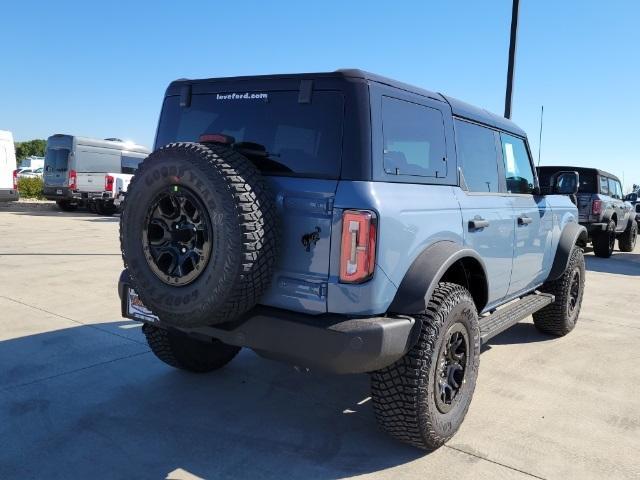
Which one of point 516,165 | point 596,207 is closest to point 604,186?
point 596,207

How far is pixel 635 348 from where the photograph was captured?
516 cm

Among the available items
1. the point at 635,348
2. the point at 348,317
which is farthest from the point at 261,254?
the point at 635,348

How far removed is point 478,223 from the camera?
3.48 meters

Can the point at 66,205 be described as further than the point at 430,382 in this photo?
Yes

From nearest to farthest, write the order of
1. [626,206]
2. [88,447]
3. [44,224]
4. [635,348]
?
[88,447] < [635,348] < [626,206] < [44,224]

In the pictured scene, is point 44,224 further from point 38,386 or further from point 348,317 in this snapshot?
point 348,317

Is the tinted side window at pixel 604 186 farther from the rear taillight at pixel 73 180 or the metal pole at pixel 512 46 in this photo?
the rear taillight at pixel 73 180

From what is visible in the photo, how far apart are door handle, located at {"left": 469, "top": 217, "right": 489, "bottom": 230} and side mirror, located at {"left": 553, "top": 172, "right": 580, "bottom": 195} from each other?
1.57 metres

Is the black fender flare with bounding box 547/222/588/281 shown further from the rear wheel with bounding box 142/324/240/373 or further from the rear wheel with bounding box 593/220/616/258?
the rear wheel with bounding box 593/220/616/258

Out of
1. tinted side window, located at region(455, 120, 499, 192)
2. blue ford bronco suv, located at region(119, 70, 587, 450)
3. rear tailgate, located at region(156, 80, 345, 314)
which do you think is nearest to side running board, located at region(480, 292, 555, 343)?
blue ford bronco suv, located at region(119, 70, 587, 450)

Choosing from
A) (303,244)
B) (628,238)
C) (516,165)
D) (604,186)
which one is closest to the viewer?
(303,244)

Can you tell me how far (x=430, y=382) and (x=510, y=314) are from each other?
151 cm

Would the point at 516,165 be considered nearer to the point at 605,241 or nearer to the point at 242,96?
the point at 242,96

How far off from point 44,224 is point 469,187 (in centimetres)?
1419
